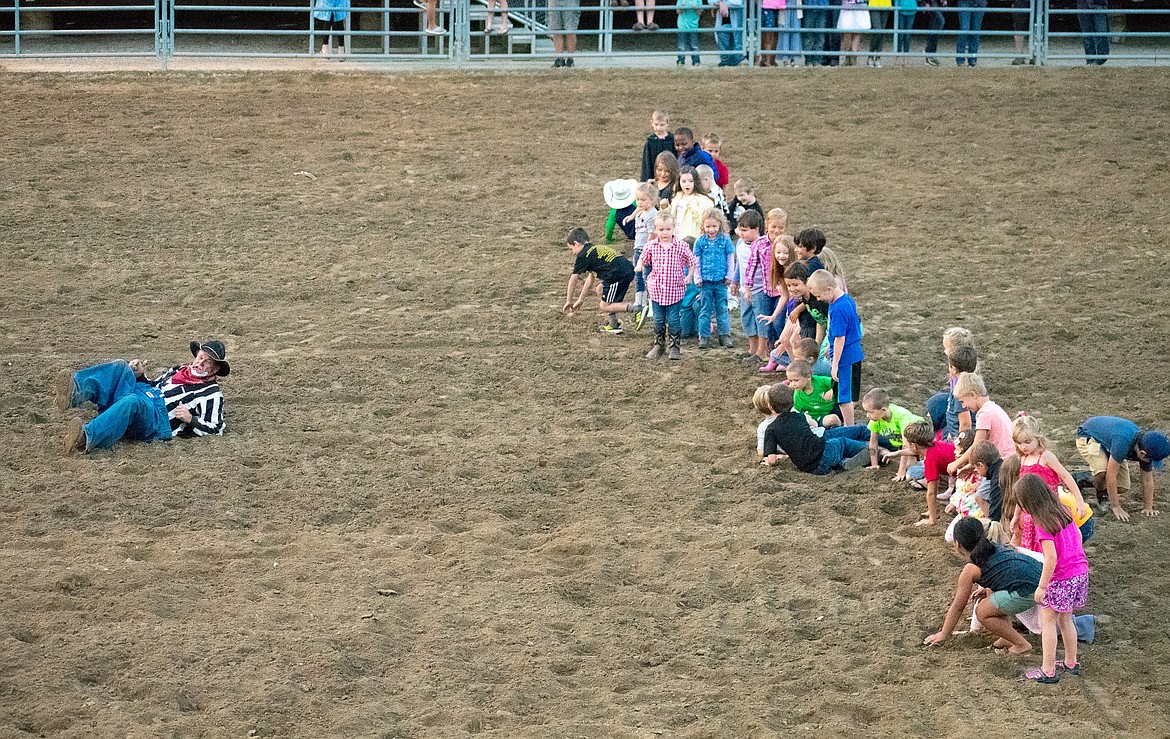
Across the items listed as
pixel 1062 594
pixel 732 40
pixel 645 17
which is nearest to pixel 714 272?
pixel 1062 594

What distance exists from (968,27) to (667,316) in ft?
35.1

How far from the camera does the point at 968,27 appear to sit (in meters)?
20.4

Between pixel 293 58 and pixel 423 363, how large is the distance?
372 inches

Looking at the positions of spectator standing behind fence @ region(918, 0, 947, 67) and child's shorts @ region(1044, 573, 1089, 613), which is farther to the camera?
spectator standing behind fence @ region(918, 0, 947, 67)

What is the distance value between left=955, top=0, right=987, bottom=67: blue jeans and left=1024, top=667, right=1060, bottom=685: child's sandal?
13953 mm

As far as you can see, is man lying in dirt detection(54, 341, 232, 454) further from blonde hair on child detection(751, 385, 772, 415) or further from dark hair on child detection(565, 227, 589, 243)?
blonde hair on child detection(751, 385, 772, 415)

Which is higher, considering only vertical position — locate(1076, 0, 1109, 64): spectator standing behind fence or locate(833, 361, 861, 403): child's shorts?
locate(1076, 0, 1109, 64): spectator standing behind fence

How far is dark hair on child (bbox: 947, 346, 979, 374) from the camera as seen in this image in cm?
903

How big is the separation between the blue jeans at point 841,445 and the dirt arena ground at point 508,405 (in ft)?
1.00

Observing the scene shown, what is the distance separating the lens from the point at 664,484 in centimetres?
969

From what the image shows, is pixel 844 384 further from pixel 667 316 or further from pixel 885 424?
pixel 667 316

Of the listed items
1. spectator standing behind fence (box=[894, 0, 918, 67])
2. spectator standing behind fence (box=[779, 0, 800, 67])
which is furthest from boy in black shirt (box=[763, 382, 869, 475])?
spectator standing behind fence (box=[779, 0, 800, 67])

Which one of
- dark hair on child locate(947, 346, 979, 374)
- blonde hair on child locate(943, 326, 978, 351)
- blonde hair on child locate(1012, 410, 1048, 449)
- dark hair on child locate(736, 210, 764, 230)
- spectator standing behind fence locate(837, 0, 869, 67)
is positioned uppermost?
spectator standing behind fence locate(837, 0, 869, 67)

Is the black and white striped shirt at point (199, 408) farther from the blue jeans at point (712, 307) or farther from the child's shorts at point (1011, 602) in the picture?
the child's shorts at point (1011, 602)
